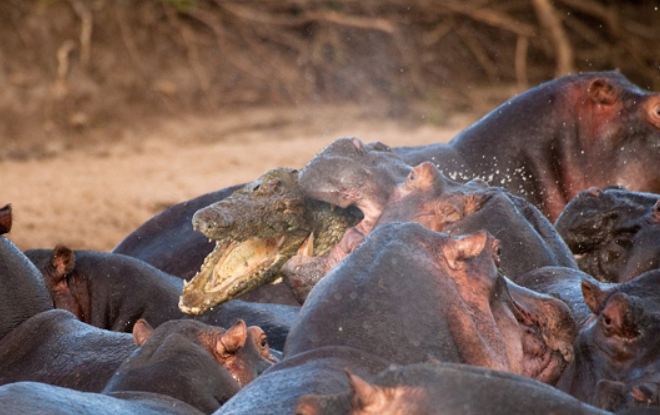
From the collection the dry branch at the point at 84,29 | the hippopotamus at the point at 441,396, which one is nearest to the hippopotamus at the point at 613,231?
the hippopotamus at the point at 441,396

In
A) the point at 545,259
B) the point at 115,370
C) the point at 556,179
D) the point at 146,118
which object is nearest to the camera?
the point at 115,370

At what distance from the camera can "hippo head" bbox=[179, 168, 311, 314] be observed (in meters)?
4.57

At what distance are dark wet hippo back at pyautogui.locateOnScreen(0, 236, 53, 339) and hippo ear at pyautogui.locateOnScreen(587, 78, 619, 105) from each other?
6.78ft

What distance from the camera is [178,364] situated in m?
3.65

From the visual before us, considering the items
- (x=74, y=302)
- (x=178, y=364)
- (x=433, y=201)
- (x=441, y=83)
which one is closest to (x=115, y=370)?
(x=178, y=364)

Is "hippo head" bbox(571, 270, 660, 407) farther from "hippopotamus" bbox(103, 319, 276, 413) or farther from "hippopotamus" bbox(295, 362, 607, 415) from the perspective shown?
"hippopotamus" bbox(103, 319, 276, 413)

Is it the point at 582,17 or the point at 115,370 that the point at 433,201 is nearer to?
the point at 115,370

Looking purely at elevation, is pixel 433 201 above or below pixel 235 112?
above

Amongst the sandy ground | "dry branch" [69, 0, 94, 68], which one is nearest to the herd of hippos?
the sandy ground

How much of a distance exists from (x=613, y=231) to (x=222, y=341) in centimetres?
135

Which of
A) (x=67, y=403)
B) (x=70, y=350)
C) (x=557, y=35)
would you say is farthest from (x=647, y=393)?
(x=557, y=35)

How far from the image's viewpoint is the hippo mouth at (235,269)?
4582mm

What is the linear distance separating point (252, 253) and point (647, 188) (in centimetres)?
150

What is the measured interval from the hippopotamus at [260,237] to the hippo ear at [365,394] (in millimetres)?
2062
